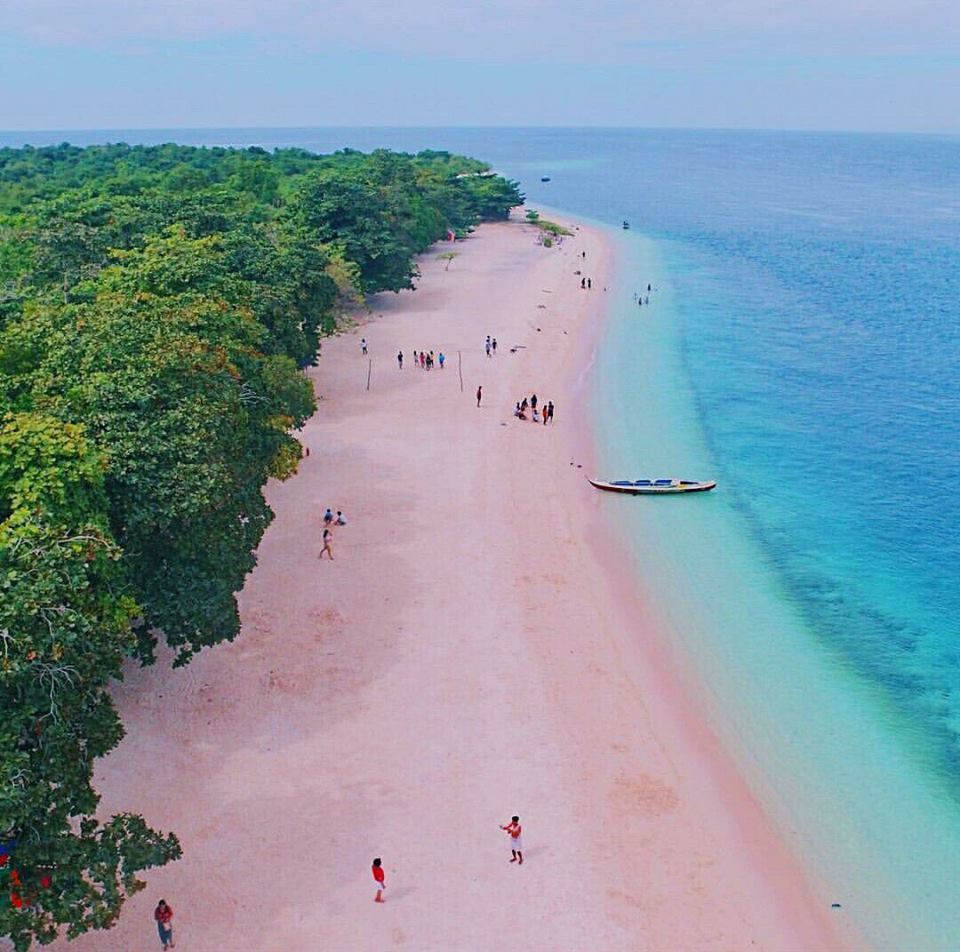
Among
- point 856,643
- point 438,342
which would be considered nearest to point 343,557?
point 856,643

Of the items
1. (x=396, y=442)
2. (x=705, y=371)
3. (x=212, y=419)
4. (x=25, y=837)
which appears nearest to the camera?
(x=25, y=837)

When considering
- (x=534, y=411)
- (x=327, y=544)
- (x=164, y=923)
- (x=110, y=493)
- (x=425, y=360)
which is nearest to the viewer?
(x=164, y=923)

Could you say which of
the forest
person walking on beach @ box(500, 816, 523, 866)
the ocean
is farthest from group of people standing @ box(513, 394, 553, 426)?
person walking on beach @ box(500, 816, 523, 866)

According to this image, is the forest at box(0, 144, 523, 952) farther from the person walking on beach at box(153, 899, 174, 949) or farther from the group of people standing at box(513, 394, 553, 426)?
the group of people standing at box(513, 394, 553, 426)

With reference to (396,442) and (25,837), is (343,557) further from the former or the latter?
(25,837)

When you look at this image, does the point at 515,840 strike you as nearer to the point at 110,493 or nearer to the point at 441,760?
the point at 441,760

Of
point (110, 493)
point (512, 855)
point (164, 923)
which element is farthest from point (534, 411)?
point (164, 923)
